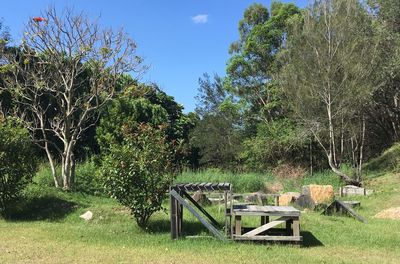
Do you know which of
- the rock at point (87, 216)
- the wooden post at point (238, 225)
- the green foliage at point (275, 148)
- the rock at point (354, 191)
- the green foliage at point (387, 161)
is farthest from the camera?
the green foliage at point (275, 148)

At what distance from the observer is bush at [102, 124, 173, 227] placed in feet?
30.5

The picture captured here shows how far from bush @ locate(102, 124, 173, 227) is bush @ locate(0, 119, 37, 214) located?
3264 millimetres

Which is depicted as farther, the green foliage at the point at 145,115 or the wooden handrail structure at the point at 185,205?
the green foliage at the point at 145,115

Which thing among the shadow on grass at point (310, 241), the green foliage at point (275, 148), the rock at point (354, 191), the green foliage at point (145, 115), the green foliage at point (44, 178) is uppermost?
the green foliage at point (145, 115)

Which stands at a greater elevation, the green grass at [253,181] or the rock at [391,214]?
the green grass at [253,181]

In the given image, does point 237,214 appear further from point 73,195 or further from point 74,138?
point 74,138

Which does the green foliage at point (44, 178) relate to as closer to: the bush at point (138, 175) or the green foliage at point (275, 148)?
the bush at point (138, 175)

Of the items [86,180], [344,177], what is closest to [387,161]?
[344,177]

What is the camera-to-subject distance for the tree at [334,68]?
2061 centimetres

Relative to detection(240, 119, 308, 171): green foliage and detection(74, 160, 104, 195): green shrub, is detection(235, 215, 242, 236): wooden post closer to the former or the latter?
detection(74, 160, 104, 195): green shrub

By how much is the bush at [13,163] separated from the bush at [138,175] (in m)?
3.26

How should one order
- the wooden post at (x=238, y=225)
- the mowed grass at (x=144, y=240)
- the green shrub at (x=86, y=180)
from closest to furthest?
the mowed grass at (x=144, y=240) → the wooden post at (x=238, y=225) → the green shrub at (x=86, y=180)

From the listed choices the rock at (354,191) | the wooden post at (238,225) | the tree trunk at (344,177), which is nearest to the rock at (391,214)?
the rock at (354,191)

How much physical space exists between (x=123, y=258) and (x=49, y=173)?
974 centimetres
